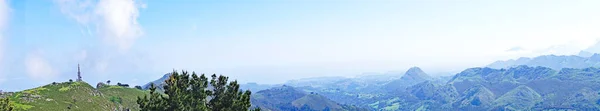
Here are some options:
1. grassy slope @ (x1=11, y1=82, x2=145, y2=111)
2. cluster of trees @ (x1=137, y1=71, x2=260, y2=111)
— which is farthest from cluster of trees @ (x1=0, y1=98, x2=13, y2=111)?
grassy slope @ (x1=11, y1=82, x2=145, y2=111)

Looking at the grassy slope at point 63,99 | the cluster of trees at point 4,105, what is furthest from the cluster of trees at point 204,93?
the grassy slope at point 63,99

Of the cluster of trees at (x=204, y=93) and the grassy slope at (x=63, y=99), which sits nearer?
the cluster of trees at (x=204, y=93)

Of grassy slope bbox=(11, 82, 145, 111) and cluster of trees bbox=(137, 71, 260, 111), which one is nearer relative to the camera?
cluster of trees bbox=(137, 71, 260, 111)

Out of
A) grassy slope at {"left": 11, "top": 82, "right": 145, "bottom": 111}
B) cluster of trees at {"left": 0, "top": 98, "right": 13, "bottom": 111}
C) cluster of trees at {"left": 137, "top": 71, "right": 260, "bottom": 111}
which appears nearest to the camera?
cluster of trees at {"left": 0, "top": 98, "right": 13, "bottom": 111}

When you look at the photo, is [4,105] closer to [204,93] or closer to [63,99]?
[204,93]

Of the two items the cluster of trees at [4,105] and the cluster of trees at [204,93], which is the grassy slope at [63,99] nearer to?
the cluster of trees at [4,105]

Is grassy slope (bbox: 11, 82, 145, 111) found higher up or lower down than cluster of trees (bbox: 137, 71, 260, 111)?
higher up

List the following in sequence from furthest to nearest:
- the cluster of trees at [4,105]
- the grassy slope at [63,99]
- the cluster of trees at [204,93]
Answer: the grassy slope at [63,99] < the cluster of trees at [204,93] < the cluster of trees at [4,105]

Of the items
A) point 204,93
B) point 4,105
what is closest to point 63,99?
point 4,105

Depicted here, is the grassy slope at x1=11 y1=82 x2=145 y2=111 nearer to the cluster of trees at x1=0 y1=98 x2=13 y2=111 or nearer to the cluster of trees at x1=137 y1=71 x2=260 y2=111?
the cluster of trees at x1=0 y1=98 x2=13 y2=111
